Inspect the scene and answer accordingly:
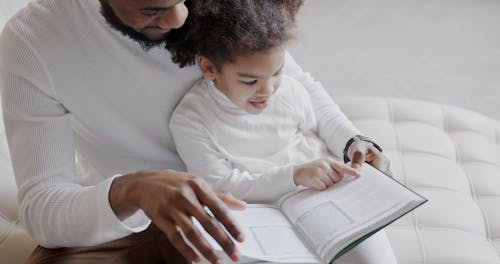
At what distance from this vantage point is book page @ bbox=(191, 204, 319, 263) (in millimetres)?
1012

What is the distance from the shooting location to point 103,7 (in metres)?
1.07

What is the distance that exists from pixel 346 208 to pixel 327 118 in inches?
13.7

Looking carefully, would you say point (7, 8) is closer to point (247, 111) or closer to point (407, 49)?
point (247, 111)

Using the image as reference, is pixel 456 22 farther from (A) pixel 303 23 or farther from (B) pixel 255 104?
(B) pixel 255 104

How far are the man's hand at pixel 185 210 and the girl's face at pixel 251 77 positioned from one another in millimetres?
356

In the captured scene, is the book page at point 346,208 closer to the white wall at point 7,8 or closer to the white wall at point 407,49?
the white wall at point 7,8

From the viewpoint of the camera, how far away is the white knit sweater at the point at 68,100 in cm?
106

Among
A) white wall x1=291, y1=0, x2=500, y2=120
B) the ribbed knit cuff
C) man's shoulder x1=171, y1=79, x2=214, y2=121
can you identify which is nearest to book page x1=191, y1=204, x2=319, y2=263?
the ribbed knit cuff

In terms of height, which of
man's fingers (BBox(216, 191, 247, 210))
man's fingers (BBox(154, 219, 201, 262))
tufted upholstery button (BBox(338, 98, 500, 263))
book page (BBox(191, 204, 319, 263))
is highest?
man's fingers (BBox(154, 219, 201, 262))

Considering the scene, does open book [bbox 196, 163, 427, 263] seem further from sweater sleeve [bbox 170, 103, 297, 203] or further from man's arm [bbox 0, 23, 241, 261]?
man's arm [bbox 0, 23, 241, 261]

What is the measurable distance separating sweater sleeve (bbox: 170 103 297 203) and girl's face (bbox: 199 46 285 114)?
0.09 metres

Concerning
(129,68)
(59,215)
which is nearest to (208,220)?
(59,215)

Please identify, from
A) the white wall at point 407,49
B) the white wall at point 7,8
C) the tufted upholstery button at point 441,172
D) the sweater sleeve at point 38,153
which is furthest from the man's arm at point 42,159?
the white wall at point 407,49

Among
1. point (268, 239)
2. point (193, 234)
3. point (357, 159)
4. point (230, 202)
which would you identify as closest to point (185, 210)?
point (193, 234)
